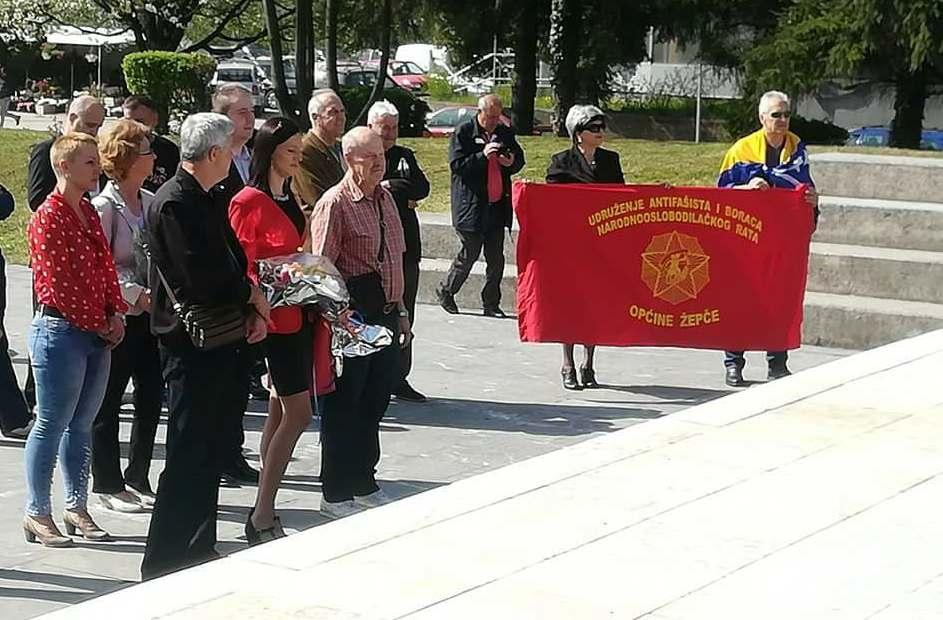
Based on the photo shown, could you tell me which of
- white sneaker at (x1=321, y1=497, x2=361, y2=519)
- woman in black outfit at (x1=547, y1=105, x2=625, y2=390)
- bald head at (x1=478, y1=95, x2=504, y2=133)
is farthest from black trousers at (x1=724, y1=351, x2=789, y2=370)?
white sneaker at (x1=321, y1=497, x2=361, y2=519)

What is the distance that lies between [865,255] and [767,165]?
2823 mm

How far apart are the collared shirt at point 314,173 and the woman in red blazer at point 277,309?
1067 millimetres

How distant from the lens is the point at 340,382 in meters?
7.57

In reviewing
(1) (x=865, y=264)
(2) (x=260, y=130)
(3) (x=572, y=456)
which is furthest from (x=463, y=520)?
(1) (x=865, y=264)

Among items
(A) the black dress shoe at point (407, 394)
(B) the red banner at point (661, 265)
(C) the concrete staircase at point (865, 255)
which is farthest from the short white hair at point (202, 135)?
(C) the concrete staircase at point (865, 255)

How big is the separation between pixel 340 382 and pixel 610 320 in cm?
382

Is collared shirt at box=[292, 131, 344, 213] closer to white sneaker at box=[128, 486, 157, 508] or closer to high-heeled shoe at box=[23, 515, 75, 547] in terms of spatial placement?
white sneaker at box=[128, 486, 157, 508]

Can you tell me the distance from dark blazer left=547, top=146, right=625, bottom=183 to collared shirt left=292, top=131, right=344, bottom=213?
302 cm

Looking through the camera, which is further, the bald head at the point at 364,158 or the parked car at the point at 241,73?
the parked car at the point at 241,73

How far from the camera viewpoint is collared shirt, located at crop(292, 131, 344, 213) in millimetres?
8328

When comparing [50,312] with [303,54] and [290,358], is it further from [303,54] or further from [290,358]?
[303,54]

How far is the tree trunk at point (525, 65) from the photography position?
3036 centimetres

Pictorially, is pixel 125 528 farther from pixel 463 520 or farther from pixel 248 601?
pixel 248 601

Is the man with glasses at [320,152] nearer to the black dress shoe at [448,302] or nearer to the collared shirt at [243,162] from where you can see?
the collared shirt at [243,162]
